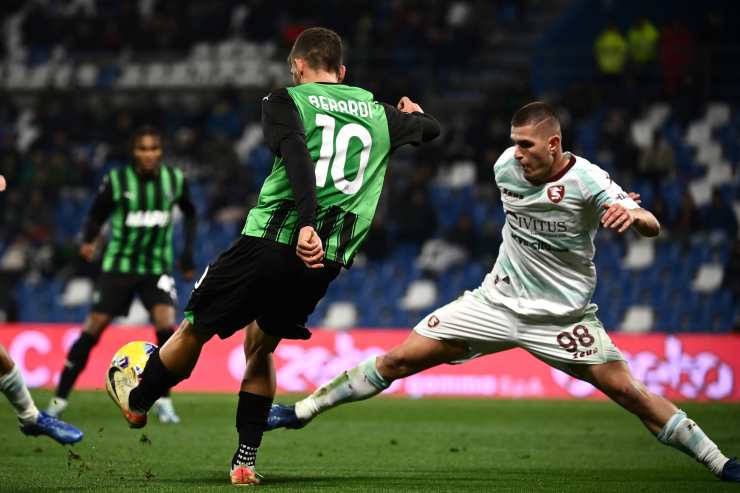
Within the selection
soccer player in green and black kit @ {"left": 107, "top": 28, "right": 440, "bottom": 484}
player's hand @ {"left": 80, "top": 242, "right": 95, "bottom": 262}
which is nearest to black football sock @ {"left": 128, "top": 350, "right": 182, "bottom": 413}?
soccer player in green and black kit @ {"left": 107, "top": 28, "right": 440, "bottom": 484}

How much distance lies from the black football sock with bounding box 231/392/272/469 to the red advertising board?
7.38m

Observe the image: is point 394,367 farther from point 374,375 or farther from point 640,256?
point 640,256

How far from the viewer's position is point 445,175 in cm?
1914

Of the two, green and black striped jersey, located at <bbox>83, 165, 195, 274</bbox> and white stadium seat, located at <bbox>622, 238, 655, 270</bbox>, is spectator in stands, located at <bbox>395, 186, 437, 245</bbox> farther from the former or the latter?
green and black striped jersey, located at <bbox>83, 165, 195, 274</bbox>

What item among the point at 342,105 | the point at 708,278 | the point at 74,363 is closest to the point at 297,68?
the point at 342,105

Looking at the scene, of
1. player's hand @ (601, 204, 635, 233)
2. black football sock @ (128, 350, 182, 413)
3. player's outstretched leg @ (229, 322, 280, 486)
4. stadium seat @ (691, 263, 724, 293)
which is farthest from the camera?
stadium seat @ (691, 263, 724, 293)

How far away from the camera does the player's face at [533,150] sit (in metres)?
6.20

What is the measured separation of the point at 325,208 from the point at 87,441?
3.57 m

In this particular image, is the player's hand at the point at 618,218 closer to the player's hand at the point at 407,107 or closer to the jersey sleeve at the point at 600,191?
the jersey sleeve at the point at 600,191

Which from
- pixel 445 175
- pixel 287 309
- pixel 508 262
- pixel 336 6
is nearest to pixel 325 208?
pixel 287 309

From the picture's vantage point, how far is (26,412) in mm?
7070

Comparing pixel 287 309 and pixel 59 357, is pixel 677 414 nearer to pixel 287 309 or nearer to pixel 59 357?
pixel 287 309

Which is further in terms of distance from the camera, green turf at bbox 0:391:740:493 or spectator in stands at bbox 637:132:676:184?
spectator in stands at bbox 637:132:676:184

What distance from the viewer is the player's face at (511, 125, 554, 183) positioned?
6.20 metres
